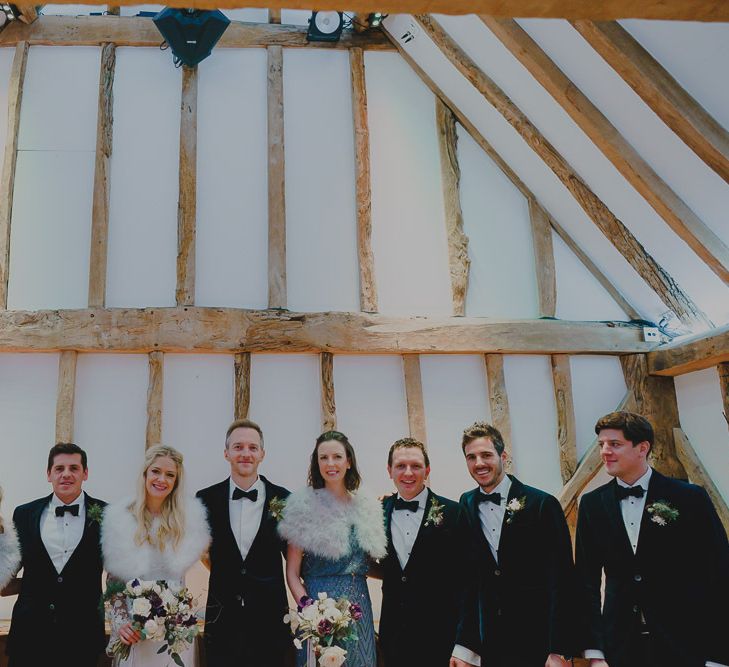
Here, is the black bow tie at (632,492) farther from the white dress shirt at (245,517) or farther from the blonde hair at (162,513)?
the blonde hair at (162,513)

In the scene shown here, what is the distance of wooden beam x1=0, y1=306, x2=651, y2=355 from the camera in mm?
4668

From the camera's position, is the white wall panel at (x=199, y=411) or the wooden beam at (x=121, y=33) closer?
the white wall panel at (x=199, y=411)

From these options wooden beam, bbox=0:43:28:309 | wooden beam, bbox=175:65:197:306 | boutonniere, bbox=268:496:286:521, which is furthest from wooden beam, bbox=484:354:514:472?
wooden beam, bbox=0:43:28:309

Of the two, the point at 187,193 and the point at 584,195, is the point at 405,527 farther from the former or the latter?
the point at 187,193

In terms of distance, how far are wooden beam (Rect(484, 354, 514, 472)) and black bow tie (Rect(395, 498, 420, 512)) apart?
71.5 inches

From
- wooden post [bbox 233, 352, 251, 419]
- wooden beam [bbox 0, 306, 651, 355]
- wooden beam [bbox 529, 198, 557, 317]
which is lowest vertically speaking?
wooden post [bbox 233, 352, 251, 419]

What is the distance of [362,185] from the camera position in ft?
17.1

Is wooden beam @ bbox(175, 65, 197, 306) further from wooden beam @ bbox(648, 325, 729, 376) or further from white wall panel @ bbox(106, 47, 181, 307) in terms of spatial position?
wooden beam @ bbox(648, 325, 729, 376)

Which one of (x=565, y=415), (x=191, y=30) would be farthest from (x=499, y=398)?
(x=191, y=30)

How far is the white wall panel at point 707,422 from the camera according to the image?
4680 millimetres

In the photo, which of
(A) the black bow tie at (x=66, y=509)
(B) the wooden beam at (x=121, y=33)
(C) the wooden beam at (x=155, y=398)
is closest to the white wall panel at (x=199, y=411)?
(C) the wooden beam at (x=155, y=398)

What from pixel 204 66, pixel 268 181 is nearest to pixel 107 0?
pixel 268 181

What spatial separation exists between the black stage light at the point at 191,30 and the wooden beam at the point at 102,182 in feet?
1.99

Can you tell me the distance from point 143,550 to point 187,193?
288 centimetres
